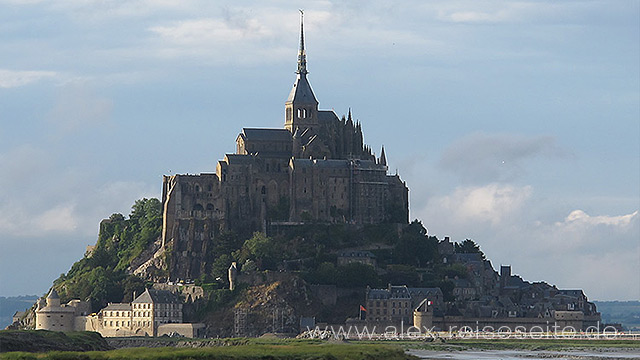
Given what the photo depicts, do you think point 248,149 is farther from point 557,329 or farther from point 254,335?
point 557,329

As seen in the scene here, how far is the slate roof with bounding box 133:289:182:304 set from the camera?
18212 cm

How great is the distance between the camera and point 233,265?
185m

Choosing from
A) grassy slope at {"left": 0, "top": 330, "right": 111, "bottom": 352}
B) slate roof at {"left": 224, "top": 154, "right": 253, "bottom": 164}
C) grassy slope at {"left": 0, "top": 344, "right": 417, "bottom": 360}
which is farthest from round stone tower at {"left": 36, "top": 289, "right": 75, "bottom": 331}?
grassy slope at {"left": 0, "top": 344, "right": 417, "bottom": 360}

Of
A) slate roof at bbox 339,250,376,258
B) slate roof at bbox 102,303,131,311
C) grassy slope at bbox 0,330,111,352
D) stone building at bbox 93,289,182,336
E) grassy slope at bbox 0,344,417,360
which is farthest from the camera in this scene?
slate roof at bbox 339,250,376,258

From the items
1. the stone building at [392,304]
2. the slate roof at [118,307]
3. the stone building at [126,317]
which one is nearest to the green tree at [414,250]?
the stone building at [392,304]

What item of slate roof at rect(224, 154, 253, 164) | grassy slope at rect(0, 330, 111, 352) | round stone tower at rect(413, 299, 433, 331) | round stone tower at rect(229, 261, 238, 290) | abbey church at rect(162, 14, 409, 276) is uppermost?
slate roof at rect(224, 154, 253, 164)

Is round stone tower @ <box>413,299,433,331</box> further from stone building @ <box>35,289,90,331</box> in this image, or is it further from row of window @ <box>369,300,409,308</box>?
stone building @ <box>35,289,90,331</box>

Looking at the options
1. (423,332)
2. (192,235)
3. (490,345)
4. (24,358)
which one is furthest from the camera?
(192,235)

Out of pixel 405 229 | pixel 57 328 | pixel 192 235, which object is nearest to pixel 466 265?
pixel 405 229

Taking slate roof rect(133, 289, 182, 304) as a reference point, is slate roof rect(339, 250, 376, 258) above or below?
above

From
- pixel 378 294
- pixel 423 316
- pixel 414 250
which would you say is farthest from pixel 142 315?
pixel 414 250

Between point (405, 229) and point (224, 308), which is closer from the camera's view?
point (224, 308)

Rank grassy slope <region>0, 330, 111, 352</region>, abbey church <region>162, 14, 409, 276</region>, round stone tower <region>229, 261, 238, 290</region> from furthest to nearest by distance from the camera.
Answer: abbey church <region>162, 14, 409, 276</region> → round stone tower <region>229, 261, 238, 290</region> → grassy slope <region>0, 330, 111, 352</region>

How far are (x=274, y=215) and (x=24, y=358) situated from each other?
8888 centimetres
